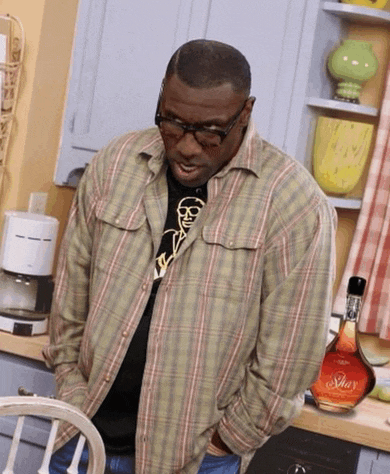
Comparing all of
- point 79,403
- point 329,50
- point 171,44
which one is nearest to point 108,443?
point 79,403

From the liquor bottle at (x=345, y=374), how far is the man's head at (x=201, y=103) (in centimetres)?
62

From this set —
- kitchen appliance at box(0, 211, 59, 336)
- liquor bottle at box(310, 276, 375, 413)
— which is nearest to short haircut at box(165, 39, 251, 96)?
liquor bottle at box(310, 276, 375, 413)

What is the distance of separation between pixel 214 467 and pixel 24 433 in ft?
2.17

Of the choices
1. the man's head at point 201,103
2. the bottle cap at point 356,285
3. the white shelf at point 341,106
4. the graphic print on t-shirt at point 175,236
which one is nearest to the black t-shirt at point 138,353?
the graphic print on t-shirt at point 175,236

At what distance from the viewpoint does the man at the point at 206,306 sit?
1.89 metres

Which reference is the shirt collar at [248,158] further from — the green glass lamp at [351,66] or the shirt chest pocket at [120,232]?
the green glass lamp at [351,66]

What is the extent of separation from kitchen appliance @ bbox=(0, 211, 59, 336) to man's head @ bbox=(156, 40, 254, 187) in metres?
0.83

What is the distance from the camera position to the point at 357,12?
265cm

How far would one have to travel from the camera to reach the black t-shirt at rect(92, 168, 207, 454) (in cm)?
193

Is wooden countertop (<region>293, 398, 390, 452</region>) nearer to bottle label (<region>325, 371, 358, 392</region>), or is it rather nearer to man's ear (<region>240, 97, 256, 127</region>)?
bottle label (<region>325, 371, 358, 392</region>)

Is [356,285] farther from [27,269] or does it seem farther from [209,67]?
[27,269]

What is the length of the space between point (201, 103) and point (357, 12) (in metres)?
1.06

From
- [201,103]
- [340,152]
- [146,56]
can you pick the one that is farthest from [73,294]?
[340,152]

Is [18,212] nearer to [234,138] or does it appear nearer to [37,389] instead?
[37,389]
